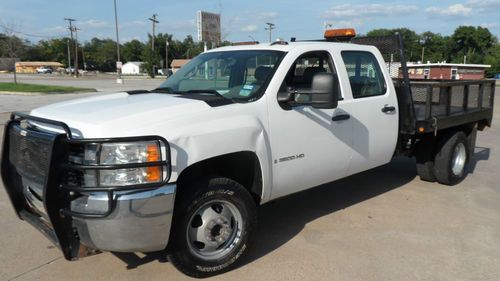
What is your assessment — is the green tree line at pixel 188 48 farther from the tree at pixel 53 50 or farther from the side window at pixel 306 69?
the side window at pixel 306 69

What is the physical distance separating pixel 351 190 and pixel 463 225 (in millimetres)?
1627

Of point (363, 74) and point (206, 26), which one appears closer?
point (363, 74)

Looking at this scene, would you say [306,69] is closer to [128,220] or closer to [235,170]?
[235,170]

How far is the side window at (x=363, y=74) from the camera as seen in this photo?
476 centimetres

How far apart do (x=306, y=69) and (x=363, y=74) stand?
0.85 metres

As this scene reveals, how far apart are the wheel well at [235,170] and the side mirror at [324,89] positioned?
71cm

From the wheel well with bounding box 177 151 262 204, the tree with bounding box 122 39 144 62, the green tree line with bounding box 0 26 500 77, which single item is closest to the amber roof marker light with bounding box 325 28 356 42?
the wheel well with bounding box 177 151 262 204

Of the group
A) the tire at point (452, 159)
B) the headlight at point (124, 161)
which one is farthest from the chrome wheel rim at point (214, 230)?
the tire at point (452, 159)

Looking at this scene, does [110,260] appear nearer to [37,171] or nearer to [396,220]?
[37,171]

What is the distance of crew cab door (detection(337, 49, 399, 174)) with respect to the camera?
4.71 metres

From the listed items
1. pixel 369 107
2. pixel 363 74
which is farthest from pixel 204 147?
pixel 363 74

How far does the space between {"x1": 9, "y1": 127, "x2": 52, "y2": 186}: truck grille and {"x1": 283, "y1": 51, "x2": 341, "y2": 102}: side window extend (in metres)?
2.07

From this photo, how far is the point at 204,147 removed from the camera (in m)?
3.28

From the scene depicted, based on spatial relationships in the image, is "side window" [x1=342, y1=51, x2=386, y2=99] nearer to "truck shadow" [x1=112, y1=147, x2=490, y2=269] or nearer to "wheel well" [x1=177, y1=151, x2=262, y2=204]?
"truck shadow" [x1=112, y1=147, x2=490, y2=269]
